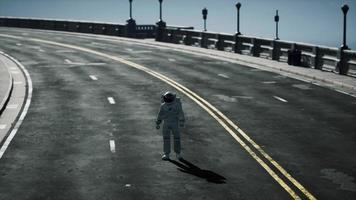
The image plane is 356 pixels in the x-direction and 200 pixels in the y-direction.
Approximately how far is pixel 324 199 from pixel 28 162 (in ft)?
23.1

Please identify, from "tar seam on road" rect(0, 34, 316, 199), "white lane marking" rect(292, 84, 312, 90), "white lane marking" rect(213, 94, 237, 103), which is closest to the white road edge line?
"tar seam on road" rect(0, 34, 316, 199)

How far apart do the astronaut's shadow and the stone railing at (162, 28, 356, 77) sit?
18512mm

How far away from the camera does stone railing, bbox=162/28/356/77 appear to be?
32.2m

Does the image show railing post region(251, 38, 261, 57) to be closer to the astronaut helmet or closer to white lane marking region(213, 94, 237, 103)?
white lane marking region(213, 94, 237, 103)

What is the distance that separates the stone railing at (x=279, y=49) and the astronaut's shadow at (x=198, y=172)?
18.5 meters

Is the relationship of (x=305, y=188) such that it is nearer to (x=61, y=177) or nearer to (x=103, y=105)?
(x=61, y=177)

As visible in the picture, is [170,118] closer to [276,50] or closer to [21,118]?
[21,118]

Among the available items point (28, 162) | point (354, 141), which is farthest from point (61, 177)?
point (354, 141)

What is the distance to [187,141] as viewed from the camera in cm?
1753

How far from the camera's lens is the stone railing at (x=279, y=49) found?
32250mm

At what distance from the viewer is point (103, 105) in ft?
77.5

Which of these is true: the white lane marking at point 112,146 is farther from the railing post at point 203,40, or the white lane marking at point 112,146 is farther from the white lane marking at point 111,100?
the railing post at point 203,40

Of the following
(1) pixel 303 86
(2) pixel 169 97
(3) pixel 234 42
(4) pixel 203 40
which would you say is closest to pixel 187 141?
(2) pixel 169 97

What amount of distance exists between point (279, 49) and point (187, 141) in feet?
76.9
